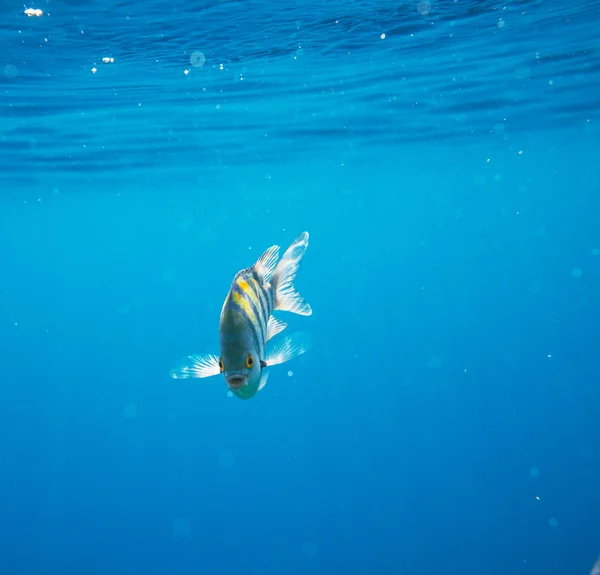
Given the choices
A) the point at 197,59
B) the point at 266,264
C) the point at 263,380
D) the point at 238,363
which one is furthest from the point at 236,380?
the point at 197,59

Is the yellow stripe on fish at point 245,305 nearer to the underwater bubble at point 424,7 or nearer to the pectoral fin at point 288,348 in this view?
the pectoral fin at point 288,348

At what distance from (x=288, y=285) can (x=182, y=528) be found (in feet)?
92.3

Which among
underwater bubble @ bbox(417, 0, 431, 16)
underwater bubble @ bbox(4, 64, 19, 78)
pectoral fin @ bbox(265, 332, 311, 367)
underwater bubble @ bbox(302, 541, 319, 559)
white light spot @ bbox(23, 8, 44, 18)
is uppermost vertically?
white light spot @ bbox(23, 8, 44, 18)

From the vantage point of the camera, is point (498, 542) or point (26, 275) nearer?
point (498, 542)

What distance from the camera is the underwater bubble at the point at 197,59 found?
40.0 feet

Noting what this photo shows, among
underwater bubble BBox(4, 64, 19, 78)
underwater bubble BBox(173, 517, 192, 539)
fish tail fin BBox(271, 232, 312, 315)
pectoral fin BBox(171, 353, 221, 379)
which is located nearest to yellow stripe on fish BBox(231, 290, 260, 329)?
pectoral fin BBox(171, 353, 221, 379)

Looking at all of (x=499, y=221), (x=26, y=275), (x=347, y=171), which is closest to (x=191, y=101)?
(x=347, y=171)

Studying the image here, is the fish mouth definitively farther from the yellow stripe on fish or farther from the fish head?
the yellow stripe on fish

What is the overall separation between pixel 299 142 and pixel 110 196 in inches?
605

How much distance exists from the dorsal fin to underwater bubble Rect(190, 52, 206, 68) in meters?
9.36

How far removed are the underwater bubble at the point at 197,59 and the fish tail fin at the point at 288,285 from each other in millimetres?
9320

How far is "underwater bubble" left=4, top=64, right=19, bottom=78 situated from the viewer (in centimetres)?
1193

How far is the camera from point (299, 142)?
24141 millimetres

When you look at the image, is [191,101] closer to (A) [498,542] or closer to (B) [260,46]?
(B) [260,46]
